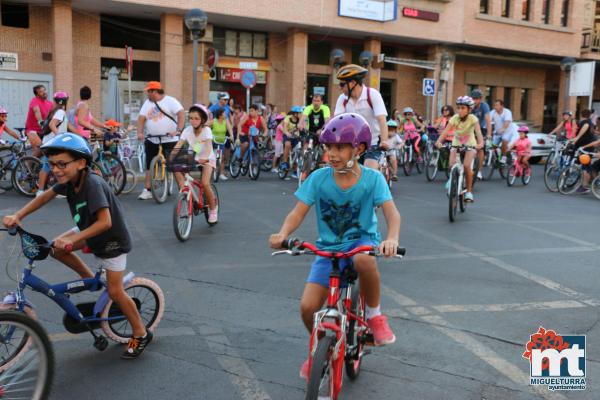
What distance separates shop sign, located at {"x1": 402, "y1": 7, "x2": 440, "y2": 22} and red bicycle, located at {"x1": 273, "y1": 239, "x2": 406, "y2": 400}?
2729cm

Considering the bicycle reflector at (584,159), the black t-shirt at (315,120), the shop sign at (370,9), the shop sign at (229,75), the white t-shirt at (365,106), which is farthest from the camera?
the shop sign at (370,9)

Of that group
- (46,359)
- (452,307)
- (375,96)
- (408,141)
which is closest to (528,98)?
(408,141)

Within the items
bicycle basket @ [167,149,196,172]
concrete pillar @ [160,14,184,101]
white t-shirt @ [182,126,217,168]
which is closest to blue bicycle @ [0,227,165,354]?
bicycle basket @ [167,149,196,172]

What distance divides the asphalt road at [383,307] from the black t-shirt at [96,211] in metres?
0.74

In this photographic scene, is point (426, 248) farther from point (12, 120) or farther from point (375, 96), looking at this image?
point (12, 120)

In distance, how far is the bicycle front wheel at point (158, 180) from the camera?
10398 mm

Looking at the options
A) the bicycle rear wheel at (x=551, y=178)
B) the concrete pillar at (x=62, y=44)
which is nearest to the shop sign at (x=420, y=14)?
the concrete pillar at (x=62, y=44)

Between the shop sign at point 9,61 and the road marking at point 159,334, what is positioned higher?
the shop sign at point 9,61

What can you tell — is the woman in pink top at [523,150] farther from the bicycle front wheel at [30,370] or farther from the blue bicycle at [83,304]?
the bicycle front wheel at [30,370]

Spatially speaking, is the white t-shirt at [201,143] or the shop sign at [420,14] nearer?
the white t-shirt at [201,143]

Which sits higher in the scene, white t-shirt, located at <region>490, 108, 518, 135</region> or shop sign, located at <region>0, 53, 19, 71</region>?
shop sign, located at <region>0, 53, 19, 71</region>

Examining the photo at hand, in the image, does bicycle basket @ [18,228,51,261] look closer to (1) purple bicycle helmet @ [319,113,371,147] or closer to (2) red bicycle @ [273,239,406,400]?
(2) red bicycle @ [273,239,406,400]

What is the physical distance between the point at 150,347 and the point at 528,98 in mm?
35630

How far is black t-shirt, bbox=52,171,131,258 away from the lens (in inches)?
146
